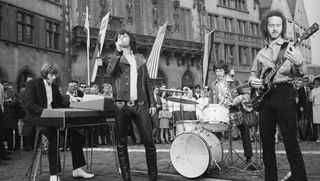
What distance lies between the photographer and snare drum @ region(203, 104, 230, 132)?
19.0ft

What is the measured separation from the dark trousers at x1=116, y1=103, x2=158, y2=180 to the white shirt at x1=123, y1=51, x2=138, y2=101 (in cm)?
17

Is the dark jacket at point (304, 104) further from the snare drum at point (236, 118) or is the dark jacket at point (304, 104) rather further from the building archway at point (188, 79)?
the building archway at point (188, 79)

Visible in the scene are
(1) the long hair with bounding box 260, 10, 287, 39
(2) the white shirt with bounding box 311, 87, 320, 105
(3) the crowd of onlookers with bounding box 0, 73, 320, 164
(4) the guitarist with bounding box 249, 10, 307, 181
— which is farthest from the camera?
(2) the white shirt with bounding box 311, 87, 320, 105

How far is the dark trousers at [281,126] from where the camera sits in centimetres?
390

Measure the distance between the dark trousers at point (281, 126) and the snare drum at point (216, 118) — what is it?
5.25 feet

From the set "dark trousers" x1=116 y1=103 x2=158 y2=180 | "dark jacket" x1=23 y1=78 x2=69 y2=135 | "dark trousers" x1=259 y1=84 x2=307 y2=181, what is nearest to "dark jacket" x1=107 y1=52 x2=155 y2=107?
"dark trousers" x1=116 y1=103 x2=158 y2=180

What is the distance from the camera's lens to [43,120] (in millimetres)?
5438

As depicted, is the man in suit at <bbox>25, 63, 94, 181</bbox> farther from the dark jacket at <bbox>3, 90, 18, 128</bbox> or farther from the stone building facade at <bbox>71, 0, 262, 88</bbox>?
the stone building facade at <bbox>71, 0, 262, 88</bbox>

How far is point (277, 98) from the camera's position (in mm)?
4027

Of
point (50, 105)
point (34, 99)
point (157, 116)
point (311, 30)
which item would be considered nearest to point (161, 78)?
point (157, 116)

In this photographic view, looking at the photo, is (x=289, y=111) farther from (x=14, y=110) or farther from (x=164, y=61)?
(x=164, y=61)

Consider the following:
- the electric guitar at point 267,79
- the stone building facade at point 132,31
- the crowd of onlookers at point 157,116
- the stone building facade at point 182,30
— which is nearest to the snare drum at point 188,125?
the electric guitar at point 267,79

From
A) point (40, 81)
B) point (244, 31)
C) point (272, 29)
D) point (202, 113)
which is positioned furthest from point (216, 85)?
point (244, 31)

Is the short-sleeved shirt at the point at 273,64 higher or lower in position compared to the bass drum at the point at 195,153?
higher
